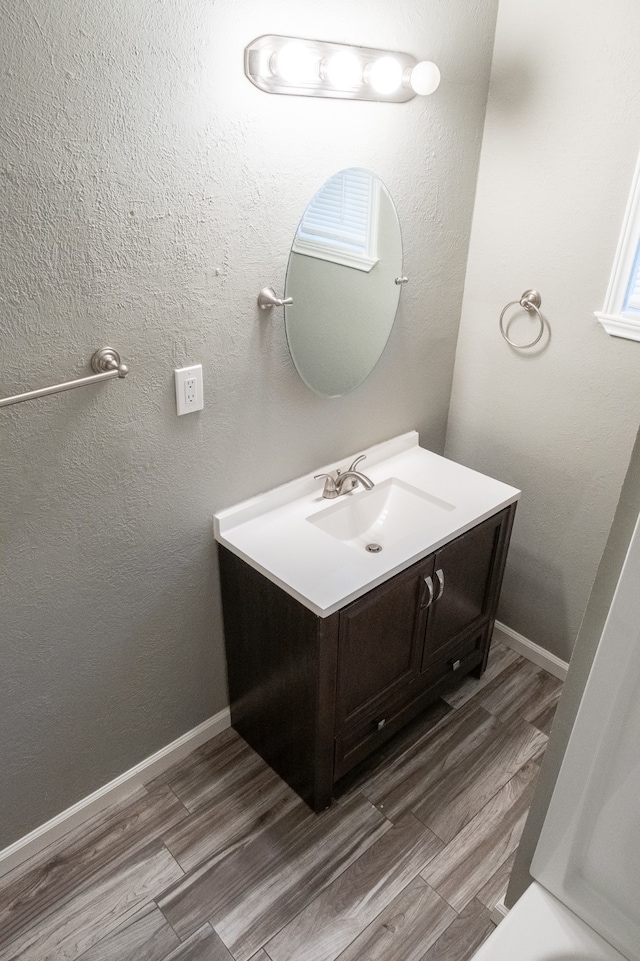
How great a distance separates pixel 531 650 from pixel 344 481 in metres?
1.05

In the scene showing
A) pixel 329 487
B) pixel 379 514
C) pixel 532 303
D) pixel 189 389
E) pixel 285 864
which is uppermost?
pixel 532 303

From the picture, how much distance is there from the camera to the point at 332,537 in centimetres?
190

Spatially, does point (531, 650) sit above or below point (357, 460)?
below

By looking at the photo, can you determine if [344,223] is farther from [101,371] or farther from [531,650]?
[531,650]

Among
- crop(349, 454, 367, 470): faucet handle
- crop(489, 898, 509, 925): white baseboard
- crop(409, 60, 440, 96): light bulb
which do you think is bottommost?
crop(489, 898, 509, 925): white baseboard

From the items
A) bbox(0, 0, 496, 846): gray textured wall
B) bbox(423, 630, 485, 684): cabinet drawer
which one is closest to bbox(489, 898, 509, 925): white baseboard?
bbox(423, 630, 485, 684): cabinet drawer

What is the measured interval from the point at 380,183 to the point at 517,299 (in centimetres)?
60

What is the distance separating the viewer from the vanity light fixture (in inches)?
57.6

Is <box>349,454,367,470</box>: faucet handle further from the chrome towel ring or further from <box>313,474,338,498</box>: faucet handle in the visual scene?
the chrome towel ring

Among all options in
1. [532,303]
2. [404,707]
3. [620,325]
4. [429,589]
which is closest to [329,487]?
[429,589]

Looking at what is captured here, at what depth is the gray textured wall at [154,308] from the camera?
50.7 inches

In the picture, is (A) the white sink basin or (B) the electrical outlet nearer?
(B) the electrical outlet

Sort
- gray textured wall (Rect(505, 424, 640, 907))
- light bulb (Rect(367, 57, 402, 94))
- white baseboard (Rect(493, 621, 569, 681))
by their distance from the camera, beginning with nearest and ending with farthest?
gray textured wall (Rect(505, 424, 640, 907))
light bulb (Rect(367, 57, 402, 94))
white baseboard (Rect(493, 621, 569, 681))

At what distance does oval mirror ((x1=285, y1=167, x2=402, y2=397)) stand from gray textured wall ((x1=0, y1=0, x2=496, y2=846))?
47 millimetres
